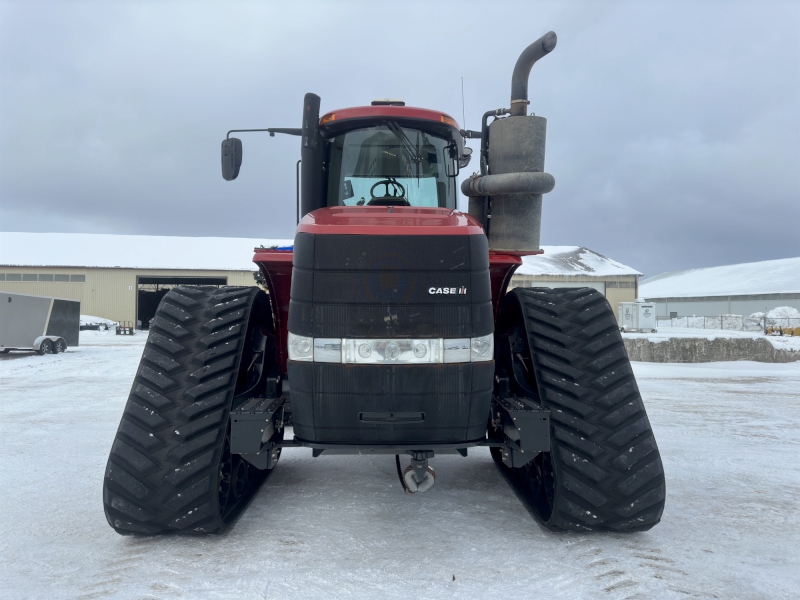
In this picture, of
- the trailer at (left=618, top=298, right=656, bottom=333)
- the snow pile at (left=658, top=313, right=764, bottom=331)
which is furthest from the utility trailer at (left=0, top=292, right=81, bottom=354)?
the snow pile at (left=658, top=313, right=764, bottom=331)

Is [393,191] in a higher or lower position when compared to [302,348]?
higher

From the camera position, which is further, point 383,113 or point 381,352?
point 383,113

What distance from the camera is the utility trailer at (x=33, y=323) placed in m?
16.8

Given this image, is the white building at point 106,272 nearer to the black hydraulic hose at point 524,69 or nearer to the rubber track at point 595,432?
the black hydraulic hose at point 524,69

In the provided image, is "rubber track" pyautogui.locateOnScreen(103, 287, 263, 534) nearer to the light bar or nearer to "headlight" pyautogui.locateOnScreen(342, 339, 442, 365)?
the light bar

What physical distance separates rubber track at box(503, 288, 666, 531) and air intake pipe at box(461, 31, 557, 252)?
0.99 meters

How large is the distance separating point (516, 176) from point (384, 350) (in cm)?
182

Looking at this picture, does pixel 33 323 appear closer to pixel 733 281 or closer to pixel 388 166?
pixel 388 166

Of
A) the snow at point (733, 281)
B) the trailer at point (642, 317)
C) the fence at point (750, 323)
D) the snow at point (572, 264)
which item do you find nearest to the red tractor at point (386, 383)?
the trailer at point (642, 317)

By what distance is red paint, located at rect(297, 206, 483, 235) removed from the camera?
10.2 ft

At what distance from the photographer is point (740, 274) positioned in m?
70.6

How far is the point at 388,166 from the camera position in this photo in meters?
4.22

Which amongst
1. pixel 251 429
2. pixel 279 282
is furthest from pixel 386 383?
pixel 279 282

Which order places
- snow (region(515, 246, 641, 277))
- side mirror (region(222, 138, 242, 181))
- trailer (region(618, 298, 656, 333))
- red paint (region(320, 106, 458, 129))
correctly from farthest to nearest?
snow (region(515, 246, 641, 277)) → trailer (region(618, 298, 656, 333)) → side mirror (region(222, 138, 242, 181)) → red paint (region(320, 106, 458, 129))
